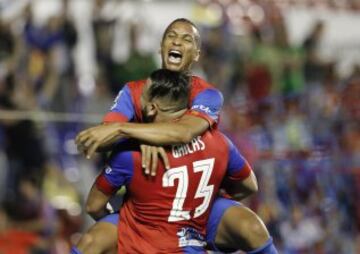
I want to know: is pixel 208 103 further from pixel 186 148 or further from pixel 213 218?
pixel 213 218

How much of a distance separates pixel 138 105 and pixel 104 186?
1.69 ft

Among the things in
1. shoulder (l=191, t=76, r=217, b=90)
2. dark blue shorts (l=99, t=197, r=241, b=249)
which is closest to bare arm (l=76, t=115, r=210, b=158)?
shoulder (l=191, t=76, r=217, b=90)

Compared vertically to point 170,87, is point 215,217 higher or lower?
lower

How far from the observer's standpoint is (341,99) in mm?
12867

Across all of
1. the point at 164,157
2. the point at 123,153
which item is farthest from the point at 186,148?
the point at 123,153

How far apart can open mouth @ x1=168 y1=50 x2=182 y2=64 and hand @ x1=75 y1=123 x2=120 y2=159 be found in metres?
0.65

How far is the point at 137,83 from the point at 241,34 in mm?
8085

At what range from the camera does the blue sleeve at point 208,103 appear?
684 centimetres

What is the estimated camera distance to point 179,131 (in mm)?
6543

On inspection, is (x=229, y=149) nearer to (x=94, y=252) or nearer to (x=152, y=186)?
(x=152, y=186)

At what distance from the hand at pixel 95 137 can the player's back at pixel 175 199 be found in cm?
20

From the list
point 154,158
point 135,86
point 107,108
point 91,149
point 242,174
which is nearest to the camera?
point 91,149

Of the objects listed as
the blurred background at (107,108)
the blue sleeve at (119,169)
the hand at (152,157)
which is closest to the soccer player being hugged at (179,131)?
the hand at (152,157)

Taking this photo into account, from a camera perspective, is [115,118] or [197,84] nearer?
[115,118]
